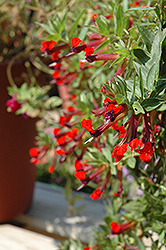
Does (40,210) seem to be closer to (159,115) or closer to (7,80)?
(7,80)

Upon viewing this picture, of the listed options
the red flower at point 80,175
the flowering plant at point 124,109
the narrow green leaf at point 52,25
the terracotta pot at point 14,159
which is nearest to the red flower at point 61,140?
the flowering plant at point 124,109

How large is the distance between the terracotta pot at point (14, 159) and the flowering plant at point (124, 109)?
0.43 ft

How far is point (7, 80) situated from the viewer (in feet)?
3.03

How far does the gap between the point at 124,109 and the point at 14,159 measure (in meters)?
0.65

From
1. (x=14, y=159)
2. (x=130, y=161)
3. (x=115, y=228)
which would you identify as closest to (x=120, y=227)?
(x=115, y=228)

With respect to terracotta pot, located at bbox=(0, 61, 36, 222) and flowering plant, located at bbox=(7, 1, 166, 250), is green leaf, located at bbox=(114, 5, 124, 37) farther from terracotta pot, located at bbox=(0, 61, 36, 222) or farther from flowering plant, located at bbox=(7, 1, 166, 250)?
terracotta pot, located at bbox=(0, 61, 36, 222)

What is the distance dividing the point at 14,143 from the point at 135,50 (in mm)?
633

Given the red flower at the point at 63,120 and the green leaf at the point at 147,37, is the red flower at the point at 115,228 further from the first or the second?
the green leaf at the point at 147,37

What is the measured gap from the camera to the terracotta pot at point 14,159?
36.7 inches

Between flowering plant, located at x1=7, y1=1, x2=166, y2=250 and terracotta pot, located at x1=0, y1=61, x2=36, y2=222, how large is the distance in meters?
0.13

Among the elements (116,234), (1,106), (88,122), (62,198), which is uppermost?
(88,122)

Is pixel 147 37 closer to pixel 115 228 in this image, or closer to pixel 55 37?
pixel 55 37

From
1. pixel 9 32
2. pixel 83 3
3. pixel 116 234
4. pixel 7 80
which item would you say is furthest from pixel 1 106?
pixel 116 234

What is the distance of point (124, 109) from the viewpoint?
39cm
